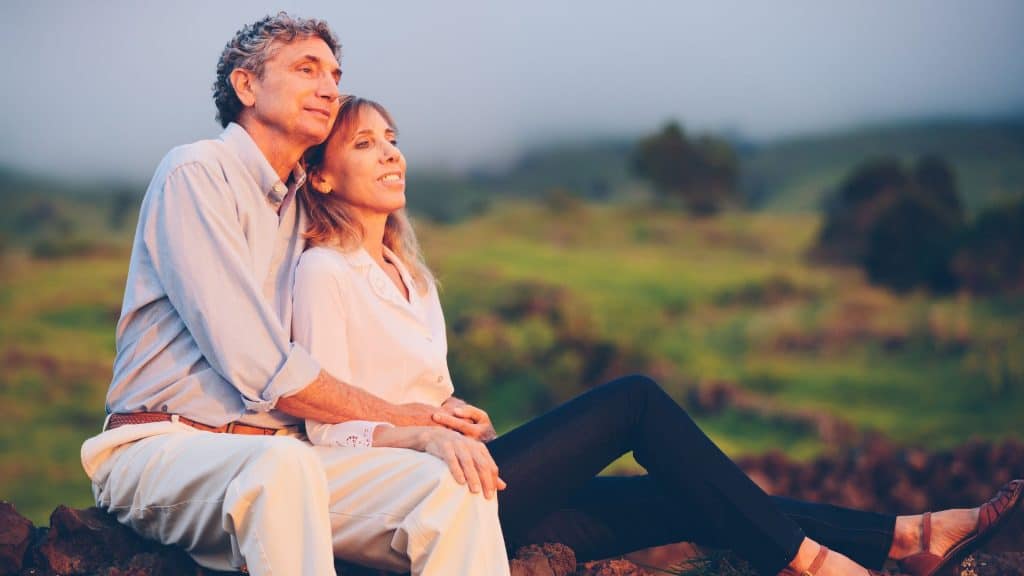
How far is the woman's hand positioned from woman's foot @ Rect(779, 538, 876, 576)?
953mm

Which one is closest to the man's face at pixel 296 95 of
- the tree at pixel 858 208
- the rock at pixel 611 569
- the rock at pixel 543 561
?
the rock at pixel 543 561

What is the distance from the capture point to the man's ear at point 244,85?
3.68 meters

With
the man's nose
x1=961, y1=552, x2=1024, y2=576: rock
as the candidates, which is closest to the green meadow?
x1=961, y1=552, x2=1024, y2=576: rock

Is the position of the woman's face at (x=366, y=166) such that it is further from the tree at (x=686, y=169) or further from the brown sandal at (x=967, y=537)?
the tree at (x=686, y=169)

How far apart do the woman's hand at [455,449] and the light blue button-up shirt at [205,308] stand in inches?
11.7

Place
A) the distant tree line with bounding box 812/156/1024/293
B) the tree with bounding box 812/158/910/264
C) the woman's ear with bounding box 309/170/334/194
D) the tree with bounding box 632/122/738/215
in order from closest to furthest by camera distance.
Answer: the woman's ear with bounding box 309/170/334/194, the distant tree line with bounding box 812/156/1024/293, the tree with bounding box 812/158/910/264, the tree with bounding box 632/122/738/215

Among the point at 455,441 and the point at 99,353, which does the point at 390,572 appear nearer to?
the point at 455,441

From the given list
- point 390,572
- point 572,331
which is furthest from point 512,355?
point 390,572

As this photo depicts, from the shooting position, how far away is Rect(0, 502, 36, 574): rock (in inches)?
129

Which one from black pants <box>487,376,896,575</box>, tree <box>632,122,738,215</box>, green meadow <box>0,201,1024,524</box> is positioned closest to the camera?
black pants <box>487,376,896,575</box>

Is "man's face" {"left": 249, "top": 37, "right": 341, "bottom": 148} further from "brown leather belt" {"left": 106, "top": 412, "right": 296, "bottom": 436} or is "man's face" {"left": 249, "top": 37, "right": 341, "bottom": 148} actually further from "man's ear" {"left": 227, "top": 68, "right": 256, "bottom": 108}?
"brown leather belt" {"left": 106, "top": 412, "right": 296, "bottom": 436}

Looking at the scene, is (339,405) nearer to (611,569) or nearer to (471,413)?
(471,413)

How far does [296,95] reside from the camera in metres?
3.63

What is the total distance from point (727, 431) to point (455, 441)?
412 inches
